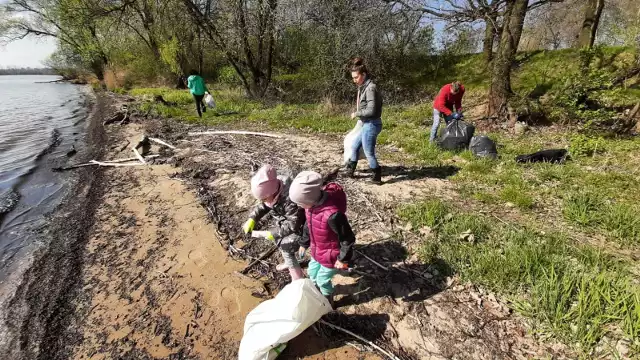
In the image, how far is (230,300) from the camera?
3.10m

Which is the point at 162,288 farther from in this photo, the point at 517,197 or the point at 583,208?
the point at 583,208

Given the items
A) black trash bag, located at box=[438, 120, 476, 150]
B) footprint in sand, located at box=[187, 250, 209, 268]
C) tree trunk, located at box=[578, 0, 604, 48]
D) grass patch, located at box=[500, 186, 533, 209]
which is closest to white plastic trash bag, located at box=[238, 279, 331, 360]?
footprint in sand, located at box=[187, 250, 209, 268]

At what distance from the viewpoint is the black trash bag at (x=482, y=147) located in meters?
5.94

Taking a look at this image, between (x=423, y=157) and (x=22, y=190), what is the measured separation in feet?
28.5

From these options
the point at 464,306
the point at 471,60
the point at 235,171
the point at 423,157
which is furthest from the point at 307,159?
the point at 471,60

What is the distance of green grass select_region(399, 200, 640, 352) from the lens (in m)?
2.29

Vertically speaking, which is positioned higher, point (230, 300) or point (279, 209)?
point (279, 209)

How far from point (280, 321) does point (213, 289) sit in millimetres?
1278

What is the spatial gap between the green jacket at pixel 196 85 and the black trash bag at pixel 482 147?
30.9 ft

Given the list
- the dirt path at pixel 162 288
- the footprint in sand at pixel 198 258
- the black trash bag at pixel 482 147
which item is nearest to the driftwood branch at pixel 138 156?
the dirt path at pixel 162 288

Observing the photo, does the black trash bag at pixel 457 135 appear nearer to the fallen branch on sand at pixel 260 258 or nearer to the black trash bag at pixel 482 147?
the black trash bag at pixel 482 147

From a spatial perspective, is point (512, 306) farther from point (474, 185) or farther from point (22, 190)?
point (22, 190)

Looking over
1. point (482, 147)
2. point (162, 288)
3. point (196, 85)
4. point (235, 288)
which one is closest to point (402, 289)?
point (235, 288)

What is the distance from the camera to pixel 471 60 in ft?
49.5
